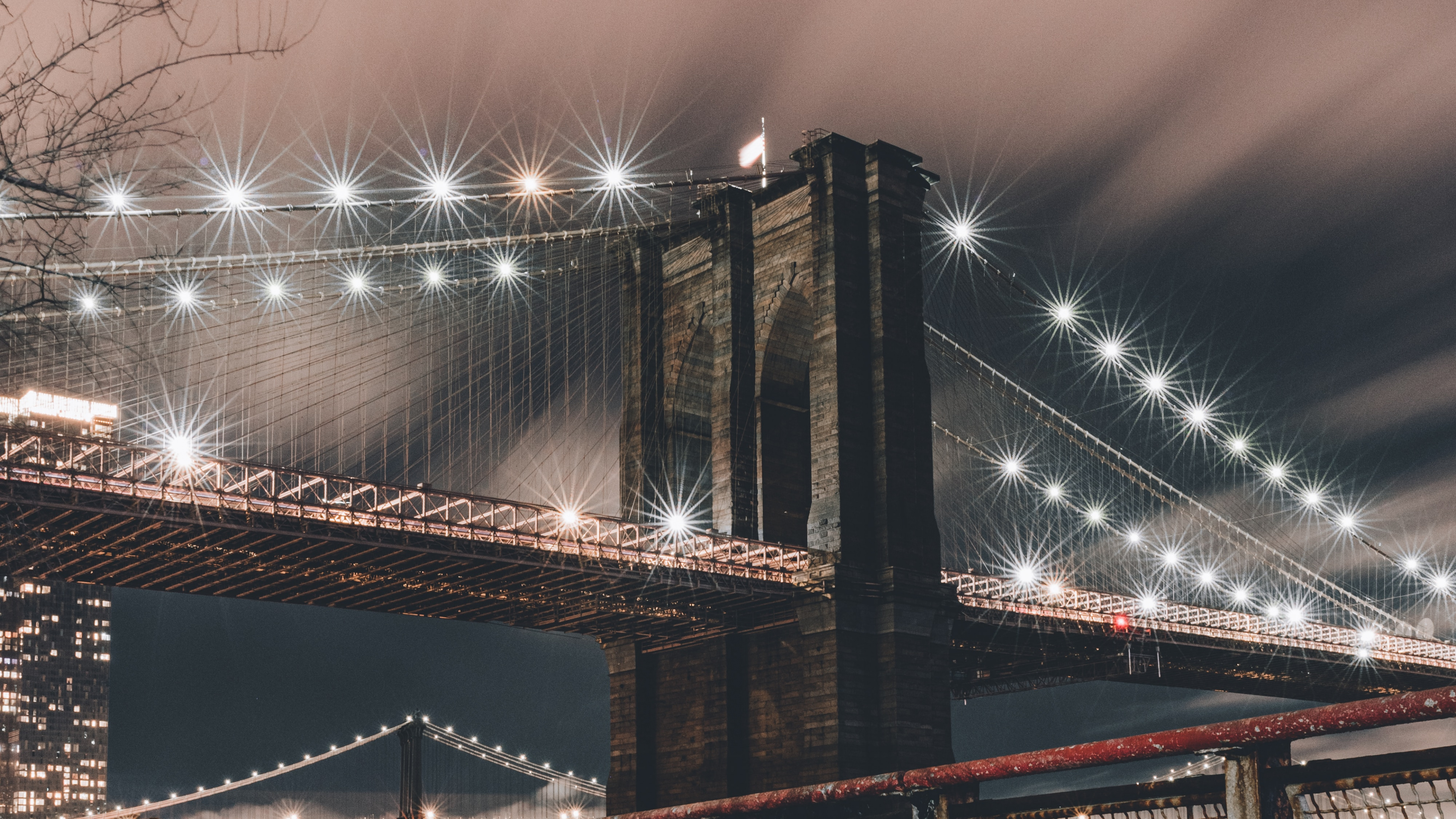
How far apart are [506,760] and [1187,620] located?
56018mm

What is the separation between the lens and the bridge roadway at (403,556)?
41.9 meters

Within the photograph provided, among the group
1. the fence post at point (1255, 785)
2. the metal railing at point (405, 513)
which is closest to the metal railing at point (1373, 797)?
the fence post at point (1255, 785)

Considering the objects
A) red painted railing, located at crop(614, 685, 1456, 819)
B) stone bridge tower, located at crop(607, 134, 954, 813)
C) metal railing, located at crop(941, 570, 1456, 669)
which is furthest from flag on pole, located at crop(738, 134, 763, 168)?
red painted railing, located at crop(614, 685, 1456, 819)

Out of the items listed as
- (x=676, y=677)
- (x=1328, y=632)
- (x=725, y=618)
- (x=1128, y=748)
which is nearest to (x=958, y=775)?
(x=1128, y=748)

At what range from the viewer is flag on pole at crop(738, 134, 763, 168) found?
5950 cm

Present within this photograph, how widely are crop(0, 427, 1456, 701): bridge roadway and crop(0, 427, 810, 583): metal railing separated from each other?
0.23 feet

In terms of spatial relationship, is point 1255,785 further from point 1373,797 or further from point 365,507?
point 365,507

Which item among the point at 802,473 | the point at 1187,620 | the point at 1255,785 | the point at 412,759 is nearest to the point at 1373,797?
the point at 1255,785

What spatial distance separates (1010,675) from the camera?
80625 millimetres

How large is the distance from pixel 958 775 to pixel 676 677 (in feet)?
174

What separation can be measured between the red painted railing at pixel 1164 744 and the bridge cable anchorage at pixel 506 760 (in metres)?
102

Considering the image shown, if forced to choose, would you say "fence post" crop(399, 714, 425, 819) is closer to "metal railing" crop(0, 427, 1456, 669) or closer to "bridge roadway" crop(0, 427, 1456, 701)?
"metal railing" crop(0, 427, 1456, 669)

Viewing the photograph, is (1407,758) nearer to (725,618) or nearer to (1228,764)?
(1228,764)

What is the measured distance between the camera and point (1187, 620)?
82.6 meters
